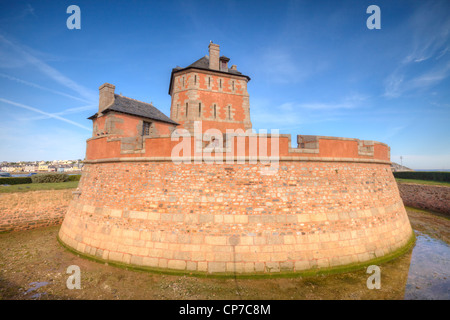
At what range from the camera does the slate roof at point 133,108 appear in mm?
12562

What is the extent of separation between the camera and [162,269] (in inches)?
258

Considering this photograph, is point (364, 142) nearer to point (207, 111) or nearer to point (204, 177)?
point (204, 177)

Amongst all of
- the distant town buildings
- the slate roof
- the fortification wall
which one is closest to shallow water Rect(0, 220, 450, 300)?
the fortification wall

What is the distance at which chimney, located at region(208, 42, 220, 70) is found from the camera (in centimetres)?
Answer: 1766

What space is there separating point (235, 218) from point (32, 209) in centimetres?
1280

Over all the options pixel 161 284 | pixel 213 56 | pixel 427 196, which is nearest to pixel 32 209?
pixel 161 284

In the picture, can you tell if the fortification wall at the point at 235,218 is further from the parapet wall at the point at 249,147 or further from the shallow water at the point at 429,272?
the shallow water at the point at 429,272

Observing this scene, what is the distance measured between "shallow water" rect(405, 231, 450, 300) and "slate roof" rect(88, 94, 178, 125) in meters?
15.7

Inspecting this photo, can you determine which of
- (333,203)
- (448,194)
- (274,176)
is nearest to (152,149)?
(274,176)

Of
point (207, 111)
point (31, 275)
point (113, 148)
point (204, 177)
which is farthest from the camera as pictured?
point (207, 111)

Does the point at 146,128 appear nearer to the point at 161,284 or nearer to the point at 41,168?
the point at 161,284

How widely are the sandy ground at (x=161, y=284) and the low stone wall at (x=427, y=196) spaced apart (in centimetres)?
1366

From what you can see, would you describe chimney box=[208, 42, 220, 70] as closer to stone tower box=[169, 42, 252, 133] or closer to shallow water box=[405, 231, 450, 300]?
stone tower box=[169, 42, 252, 133]
